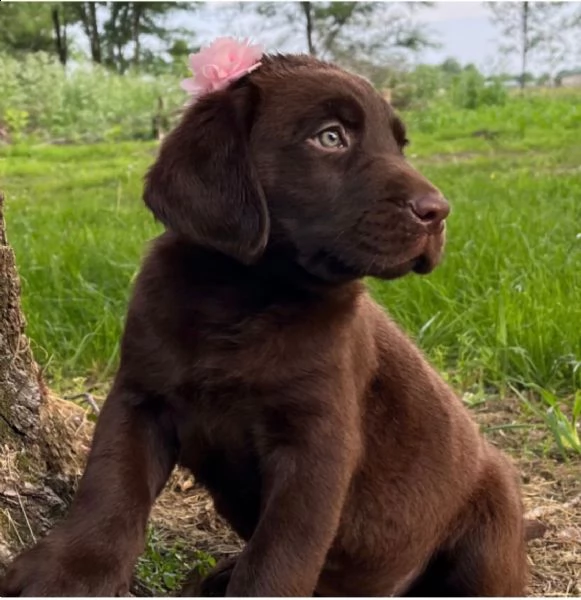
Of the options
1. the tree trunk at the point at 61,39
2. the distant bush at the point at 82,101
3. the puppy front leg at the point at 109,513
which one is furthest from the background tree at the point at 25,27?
the puppy front leg at the point at 109,513

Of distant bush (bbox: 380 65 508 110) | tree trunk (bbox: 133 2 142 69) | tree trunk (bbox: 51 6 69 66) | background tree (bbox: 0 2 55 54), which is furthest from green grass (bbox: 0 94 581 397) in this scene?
distant bush (bbox: 380 65 508 110)

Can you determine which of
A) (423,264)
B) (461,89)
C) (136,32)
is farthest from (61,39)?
(423,264)

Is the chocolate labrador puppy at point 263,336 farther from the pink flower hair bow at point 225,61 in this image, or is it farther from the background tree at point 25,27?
the background tree at point 25,27

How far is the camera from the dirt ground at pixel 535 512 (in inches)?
119

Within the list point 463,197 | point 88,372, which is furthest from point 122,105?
point 88,372

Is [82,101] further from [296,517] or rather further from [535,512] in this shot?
[296,517]

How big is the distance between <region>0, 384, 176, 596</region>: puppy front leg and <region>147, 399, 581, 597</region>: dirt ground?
76cm

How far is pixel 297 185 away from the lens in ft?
7.72

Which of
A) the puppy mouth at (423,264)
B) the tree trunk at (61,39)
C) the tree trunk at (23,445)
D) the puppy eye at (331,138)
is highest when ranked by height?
the puppy eye at (331,138)

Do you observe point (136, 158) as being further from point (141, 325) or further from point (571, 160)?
point (141, 325)

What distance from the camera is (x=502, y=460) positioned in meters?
2.98

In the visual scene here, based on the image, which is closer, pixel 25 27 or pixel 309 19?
pixel 309 19

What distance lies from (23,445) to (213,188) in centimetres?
91

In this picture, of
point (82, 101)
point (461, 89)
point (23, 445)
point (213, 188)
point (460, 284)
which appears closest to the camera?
point (213, 188)
